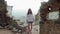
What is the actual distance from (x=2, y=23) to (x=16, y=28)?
0.23 meters

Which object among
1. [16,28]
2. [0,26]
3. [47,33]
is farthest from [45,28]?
[0,26]

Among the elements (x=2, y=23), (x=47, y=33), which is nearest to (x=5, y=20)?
(x=2, y=23)

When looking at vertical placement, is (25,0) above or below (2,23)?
above

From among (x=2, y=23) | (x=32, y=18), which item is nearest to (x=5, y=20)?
(x=2, y=23)

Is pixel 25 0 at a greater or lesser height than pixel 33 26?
greater

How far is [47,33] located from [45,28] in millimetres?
85

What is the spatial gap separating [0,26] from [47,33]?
2.44ft

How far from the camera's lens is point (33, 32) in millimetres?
3705

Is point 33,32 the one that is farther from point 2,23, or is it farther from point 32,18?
point 2,23

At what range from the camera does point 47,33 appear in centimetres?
375

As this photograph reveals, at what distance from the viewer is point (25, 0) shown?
3.74m

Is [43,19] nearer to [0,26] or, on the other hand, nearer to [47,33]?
[47,33]

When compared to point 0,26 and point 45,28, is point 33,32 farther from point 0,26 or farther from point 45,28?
point 0,26

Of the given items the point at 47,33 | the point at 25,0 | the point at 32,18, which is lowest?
the point at 47,33
